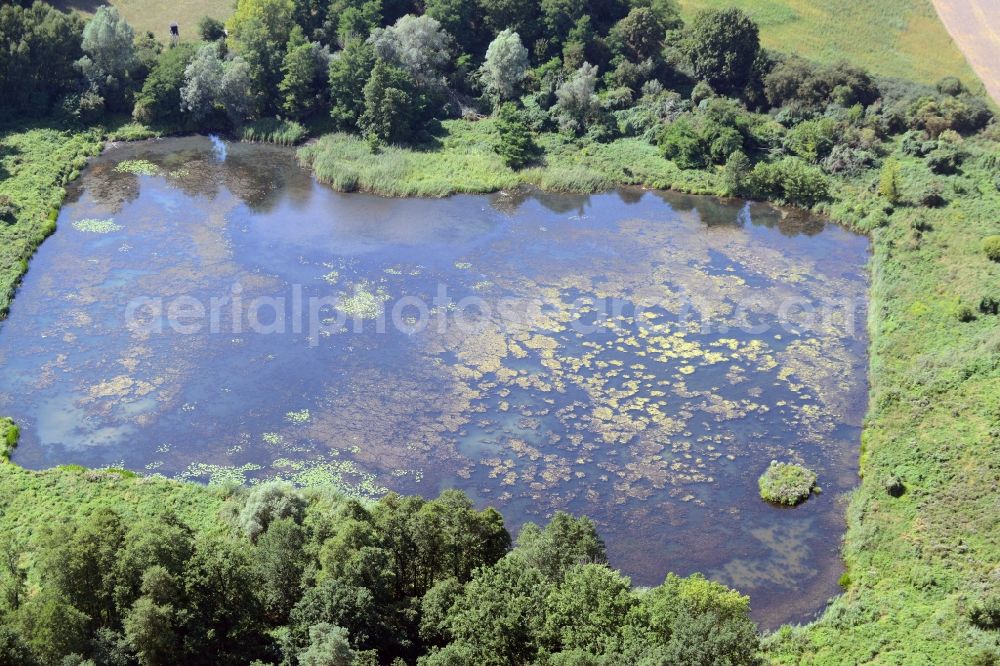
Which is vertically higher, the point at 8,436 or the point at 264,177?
the point at 264,177

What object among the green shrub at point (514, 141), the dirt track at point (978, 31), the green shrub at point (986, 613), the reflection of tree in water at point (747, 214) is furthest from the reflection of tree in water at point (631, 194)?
the green shrub at point (986, 613)

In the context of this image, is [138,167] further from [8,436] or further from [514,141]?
[8,436]

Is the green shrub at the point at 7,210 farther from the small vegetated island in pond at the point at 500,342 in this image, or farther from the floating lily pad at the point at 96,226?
the floating lily pad at the point at 96,226

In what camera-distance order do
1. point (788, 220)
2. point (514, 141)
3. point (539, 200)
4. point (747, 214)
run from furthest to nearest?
point (514, 141)
point (539, 200)
point (747, 214)
point (788, 220)

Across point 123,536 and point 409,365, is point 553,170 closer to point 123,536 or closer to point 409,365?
point 409,365

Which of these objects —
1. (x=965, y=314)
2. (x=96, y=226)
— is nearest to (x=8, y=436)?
(x=96, y=226)

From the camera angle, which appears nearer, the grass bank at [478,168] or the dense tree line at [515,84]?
the grass bank at [478,168]
